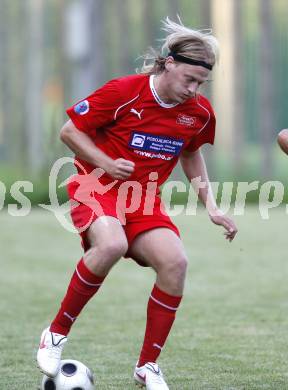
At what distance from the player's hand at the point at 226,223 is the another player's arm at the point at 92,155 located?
24.3 inches

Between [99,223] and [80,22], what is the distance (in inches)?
526

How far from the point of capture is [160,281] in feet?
16.1

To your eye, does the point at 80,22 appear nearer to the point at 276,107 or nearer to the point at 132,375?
the point at 276,107

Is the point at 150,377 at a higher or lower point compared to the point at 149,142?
lower

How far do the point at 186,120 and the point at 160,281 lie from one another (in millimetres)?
790

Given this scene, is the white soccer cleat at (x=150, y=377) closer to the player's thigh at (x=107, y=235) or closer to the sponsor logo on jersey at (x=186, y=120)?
the player's thigh at (x=107, y=235)

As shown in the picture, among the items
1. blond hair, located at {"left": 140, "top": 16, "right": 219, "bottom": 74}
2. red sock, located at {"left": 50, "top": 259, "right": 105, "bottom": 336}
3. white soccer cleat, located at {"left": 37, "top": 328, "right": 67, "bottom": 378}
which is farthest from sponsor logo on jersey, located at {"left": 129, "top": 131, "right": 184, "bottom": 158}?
white soccer cleat, located at {"left": 37, "top": 328, "right": 67, "bottom": 378}

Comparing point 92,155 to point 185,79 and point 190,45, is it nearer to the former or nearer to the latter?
point 185,79

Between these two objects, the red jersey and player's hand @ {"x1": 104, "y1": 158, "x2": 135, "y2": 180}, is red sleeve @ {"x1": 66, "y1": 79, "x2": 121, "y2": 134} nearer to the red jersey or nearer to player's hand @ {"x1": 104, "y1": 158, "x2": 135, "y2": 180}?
the red jersey

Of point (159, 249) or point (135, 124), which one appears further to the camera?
point (135, 124)

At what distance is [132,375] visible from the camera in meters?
5.39

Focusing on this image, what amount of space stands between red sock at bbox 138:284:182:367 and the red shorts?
288mm

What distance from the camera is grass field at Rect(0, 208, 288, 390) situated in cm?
547

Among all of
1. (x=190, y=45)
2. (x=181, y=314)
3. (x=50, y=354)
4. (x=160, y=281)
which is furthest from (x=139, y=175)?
(x=181, y=314)
